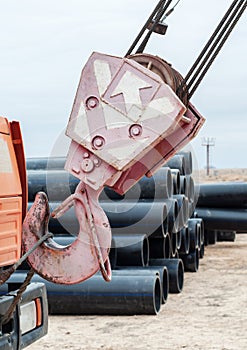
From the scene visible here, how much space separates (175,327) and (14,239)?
3778 millimetres

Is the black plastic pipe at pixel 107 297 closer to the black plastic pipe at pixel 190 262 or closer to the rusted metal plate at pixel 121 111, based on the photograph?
the black plastic pipe at pixel 190 262

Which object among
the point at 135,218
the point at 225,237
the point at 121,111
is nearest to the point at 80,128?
the point at 121,111

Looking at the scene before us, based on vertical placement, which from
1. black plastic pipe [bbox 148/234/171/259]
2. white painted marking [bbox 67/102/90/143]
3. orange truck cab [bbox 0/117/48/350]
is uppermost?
white painted marking [bbox 67/102/90/143]

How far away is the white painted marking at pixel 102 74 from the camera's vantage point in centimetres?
342

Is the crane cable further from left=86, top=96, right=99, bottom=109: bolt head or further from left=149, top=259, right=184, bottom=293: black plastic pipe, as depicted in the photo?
left=149, top=259, right=184, bottom=293: black plastic pipe

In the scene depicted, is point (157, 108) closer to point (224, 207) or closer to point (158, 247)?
point (158, 247)

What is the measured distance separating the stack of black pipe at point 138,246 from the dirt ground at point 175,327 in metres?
0.16

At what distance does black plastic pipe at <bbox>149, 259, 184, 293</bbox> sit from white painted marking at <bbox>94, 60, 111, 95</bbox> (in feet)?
19.5

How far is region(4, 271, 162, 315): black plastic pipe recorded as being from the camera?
25.2 feet

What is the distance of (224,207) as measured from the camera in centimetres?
1375

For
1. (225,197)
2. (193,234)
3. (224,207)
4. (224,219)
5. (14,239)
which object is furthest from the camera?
(224,207)

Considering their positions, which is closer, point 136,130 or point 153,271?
point 136,130

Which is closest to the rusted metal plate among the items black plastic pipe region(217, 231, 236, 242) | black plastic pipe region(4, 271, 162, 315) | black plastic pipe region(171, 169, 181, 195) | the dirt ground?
the dirt ground

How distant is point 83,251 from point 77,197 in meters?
0.28
